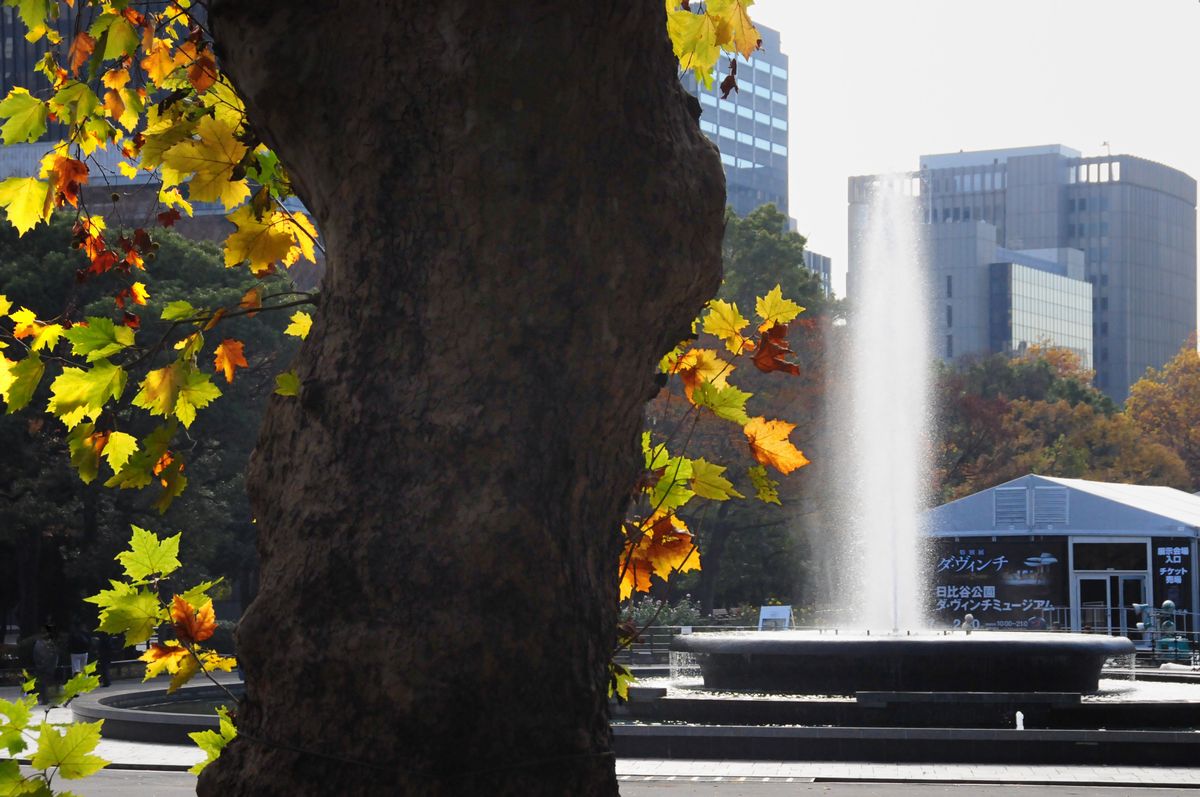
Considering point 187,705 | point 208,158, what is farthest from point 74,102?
point 187,705

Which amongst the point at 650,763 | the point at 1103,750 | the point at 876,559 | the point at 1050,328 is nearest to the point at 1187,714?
the point at 1103,750

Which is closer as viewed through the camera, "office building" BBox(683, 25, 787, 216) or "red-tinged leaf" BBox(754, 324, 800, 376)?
"red-tinged leaf" BBox(754, 324, 800, 376)

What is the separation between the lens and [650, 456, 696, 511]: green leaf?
10.8ft

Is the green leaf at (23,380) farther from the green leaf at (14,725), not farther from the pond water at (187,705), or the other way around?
the pond water at (187,705)

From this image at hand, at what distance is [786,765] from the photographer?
622 inches

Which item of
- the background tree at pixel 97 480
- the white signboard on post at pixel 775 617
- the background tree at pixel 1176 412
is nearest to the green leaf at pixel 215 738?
the background tree at pixel 97 480

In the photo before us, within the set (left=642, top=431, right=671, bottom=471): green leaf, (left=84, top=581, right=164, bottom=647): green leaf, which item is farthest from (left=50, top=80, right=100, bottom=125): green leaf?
(left=642, top=431, right=671, bottom=471): green leaf

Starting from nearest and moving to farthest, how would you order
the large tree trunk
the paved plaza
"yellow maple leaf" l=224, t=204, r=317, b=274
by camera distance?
the large tree trunk, "yellow maple leaf" l=224, t=204, r=317, b=274, the paved plaza

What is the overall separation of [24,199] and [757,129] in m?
166

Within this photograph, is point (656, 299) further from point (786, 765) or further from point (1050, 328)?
point (1050, 328)

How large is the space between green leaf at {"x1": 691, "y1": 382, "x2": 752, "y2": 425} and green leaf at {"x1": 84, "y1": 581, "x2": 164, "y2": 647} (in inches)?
45.2

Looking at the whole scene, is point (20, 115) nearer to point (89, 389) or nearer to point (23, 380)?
point (23, 380)

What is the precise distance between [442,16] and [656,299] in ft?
1.88

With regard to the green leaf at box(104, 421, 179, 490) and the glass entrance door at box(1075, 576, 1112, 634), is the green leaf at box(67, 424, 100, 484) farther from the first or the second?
the glass entrance door at box(1075, 576, 1112, 634)
